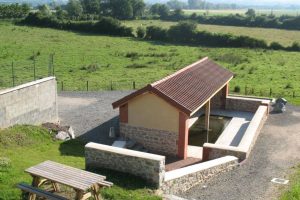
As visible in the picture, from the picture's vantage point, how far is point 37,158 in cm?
1409

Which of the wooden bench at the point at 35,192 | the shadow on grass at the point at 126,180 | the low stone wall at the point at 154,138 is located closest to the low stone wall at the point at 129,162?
the shadow on grass at the point at 126,180

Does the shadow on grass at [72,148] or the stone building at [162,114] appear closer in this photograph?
the shadow on grass at [72,148]

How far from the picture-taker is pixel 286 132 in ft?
66.5

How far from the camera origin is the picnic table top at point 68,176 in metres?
9.05

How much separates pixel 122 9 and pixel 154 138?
82561mm

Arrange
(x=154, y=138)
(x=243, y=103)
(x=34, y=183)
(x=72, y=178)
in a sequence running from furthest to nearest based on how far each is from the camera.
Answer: (x=243, y=103)
(x=154, y=138)
(x=34, y=183)
(x=72, y=178)

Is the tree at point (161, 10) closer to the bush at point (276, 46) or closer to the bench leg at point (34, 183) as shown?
the bush at point (276, 46)

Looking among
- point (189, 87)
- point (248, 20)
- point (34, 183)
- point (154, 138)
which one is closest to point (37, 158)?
point (34, 183)

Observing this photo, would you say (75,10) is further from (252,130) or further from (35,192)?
(35,192)

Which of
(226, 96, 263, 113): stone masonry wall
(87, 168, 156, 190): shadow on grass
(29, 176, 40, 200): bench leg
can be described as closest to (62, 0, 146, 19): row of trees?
(226, 96, 263, 113): stone masonry wall

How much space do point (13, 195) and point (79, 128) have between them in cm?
973

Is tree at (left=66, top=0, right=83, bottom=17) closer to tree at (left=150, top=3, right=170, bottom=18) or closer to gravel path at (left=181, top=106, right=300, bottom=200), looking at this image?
tree at (left=150, top=3, right=170, bottom=18)

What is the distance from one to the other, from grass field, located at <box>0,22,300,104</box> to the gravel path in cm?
666

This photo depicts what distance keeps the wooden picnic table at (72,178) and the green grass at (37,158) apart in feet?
2.22
